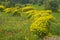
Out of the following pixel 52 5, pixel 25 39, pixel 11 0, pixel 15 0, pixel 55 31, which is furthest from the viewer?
pixel 15 0

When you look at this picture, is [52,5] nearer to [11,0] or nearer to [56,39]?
[11,0]

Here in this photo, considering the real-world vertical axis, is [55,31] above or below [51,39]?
below

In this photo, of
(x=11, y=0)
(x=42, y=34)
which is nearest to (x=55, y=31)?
(x=42, y=34)

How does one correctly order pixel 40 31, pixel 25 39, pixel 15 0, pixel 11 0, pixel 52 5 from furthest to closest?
pixel 15 0, pixel 11 0, pixel 52 5, pixel 40 31, pixel 25 39

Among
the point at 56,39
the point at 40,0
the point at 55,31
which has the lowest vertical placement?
the point at 40,0

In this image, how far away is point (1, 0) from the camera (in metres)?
51.1

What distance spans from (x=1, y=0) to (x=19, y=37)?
38.7 metres

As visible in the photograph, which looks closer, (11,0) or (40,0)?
(11,0)

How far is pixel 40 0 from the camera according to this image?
50.4 metres

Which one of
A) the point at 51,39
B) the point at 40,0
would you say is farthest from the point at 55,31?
the point at 40,0

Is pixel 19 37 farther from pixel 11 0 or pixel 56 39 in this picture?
pixel 11 0

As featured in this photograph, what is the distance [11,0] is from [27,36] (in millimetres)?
32423

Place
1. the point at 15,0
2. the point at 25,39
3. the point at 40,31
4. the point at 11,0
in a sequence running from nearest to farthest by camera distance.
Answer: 1. the point at 25,39
2. the point at 40,31
3. the point at 11,0
4. the point at 15,0

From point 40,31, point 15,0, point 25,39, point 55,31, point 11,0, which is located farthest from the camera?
point 15,0
